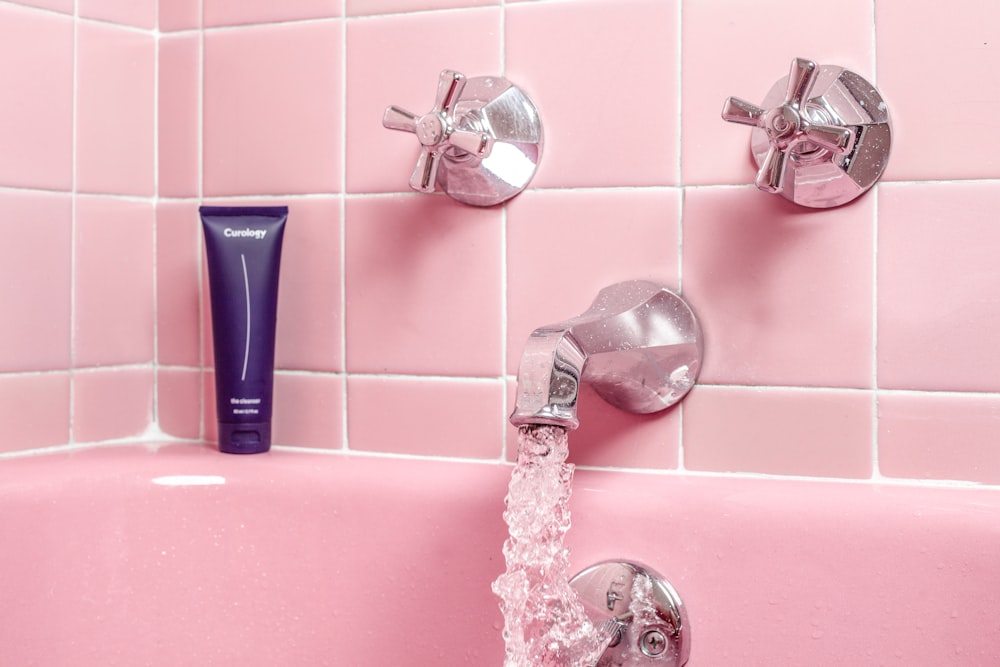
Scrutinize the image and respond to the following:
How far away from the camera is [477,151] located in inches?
28.3

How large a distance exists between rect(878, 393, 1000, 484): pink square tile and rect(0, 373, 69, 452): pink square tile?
709mm

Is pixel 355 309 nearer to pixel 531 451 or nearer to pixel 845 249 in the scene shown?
pixel 531 451

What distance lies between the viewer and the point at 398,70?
0.83m

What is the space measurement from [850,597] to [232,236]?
0.57m

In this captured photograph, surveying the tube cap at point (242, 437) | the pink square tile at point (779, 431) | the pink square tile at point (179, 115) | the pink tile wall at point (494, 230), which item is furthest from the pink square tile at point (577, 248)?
the pink square tile at point (179, 115)

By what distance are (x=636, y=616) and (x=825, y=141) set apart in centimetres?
37

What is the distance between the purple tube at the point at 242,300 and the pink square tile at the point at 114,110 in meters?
0.15

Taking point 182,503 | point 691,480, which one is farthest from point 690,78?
point 182,503

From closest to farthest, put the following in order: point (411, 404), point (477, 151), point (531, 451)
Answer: point (531, 451) → point (477, 151) → point (411, 404)

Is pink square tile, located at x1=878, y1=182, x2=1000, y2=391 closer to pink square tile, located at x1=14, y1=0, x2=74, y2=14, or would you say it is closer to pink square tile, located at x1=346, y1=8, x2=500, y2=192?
pink square tile, located at x1=346, y1=8, x2=500, y2=192

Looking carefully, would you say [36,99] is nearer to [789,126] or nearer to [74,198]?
[74,198]

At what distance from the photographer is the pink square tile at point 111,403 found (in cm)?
86

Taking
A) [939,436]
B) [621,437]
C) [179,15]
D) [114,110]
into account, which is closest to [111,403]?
[114,110]

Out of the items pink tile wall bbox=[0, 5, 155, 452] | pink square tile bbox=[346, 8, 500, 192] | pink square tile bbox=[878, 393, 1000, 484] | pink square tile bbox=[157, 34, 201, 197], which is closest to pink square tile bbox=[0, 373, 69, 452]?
pink tile wall bbox=[0, 5, 155, 452]
